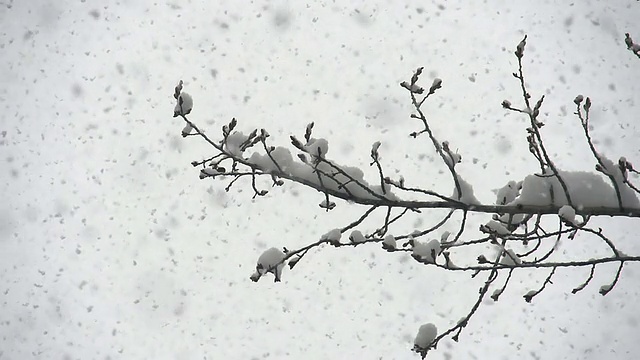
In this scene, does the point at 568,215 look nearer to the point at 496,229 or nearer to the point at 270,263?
the point at 496,229

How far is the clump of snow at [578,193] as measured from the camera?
2.22m

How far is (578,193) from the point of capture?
227cm

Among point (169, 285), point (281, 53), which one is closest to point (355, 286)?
point (169, 285)

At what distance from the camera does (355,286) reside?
5.80 metres

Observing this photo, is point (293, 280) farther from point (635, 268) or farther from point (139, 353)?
point (635, 268)

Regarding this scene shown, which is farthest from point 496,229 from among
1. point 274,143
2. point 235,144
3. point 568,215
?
point 274,143

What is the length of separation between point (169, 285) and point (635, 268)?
17.8 ft

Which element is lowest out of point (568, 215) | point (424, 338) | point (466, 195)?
point (424, 338)

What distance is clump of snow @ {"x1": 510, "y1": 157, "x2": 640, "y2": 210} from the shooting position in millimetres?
2217

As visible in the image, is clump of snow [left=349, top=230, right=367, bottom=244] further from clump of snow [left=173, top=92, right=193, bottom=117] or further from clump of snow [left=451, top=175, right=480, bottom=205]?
clump of snow [left=173, top=92, right=193, bottom=117]

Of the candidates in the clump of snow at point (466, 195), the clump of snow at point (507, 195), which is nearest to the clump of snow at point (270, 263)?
the clump of snow at point (466, 195)

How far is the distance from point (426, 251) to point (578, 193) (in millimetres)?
790

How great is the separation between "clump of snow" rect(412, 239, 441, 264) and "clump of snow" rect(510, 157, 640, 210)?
0.45m

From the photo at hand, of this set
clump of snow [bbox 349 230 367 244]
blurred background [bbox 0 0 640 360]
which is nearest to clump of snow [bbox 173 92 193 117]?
clump of snow [bbox 349 230 367 244]
